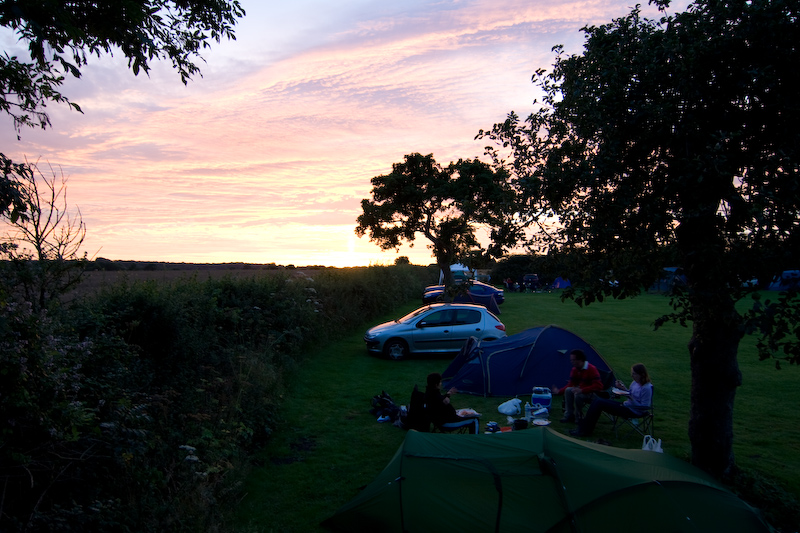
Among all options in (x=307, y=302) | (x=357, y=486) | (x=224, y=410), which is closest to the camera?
(x=357, y=486)

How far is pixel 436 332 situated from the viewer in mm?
15922

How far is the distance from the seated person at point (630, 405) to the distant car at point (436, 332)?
7.02 meters

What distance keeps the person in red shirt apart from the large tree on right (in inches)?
130

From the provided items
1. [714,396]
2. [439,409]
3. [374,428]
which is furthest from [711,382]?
[374,428]

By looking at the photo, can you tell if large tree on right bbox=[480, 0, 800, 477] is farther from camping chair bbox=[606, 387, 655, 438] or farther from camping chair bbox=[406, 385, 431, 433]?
camping chair bbox=[406, 385, 431, 433]

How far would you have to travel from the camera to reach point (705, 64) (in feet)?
16.7

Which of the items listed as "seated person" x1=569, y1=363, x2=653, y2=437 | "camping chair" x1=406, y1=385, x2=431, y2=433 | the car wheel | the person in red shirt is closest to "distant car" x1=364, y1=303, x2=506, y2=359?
the car wheel

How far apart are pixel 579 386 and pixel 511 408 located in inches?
53.1

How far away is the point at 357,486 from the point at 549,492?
2.90m

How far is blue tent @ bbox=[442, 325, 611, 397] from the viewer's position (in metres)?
11.4

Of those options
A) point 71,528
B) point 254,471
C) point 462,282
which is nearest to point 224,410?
point 254,471

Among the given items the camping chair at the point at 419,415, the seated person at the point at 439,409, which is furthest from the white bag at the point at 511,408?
the camping chair at the point at 419,415

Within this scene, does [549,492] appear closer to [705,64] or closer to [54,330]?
[705,64]

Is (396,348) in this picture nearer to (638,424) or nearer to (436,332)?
(436,332)
